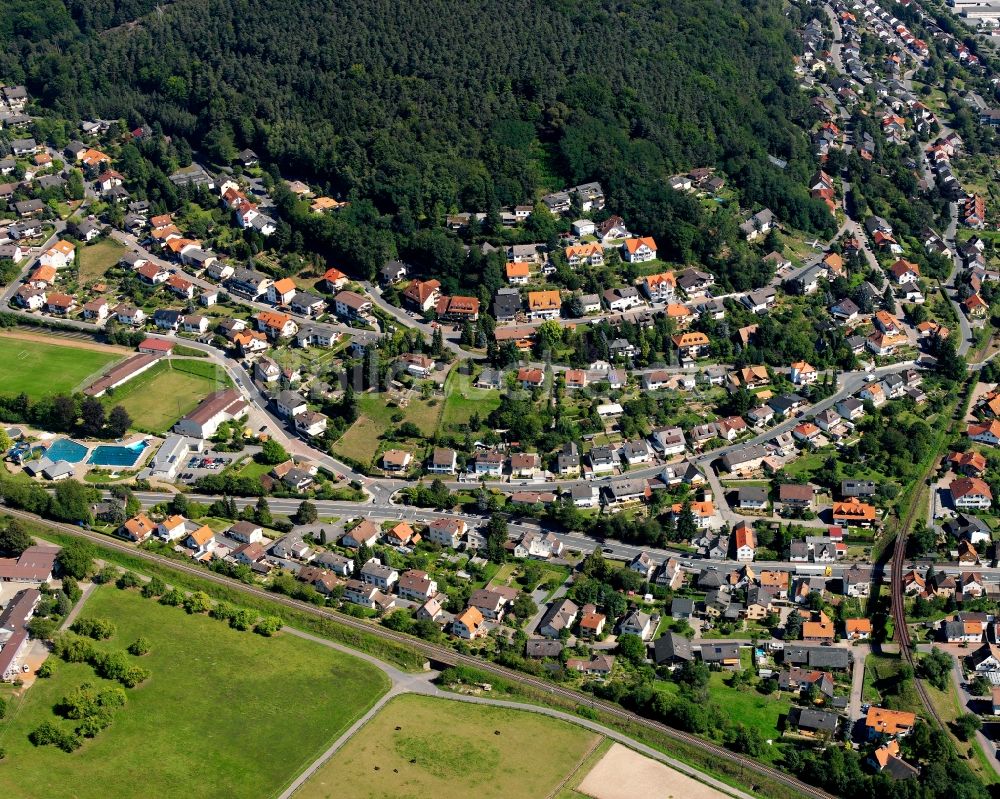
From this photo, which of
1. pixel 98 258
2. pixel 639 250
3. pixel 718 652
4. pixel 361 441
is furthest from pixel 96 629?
pixel 639 250

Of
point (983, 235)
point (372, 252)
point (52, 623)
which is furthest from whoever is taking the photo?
point (983, 235)

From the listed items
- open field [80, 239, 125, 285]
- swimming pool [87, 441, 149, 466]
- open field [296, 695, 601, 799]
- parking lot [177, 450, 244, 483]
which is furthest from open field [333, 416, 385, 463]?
open field [80, 239, 125, 285]

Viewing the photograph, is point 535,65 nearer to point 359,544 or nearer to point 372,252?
point 372,252

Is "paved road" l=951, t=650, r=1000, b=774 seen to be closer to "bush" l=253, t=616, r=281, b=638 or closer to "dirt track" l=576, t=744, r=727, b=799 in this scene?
"dirt track" l=576, t=744, r=727, b=799

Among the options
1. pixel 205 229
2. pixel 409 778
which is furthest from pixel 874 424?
pixel 205 229

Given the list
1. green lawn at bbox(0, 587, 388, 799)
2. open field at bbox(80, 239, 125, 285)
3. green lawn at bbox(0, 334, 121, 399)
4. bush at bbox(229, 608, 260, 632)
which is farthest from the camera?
open field at bbox(80, 239, 125, 285)
